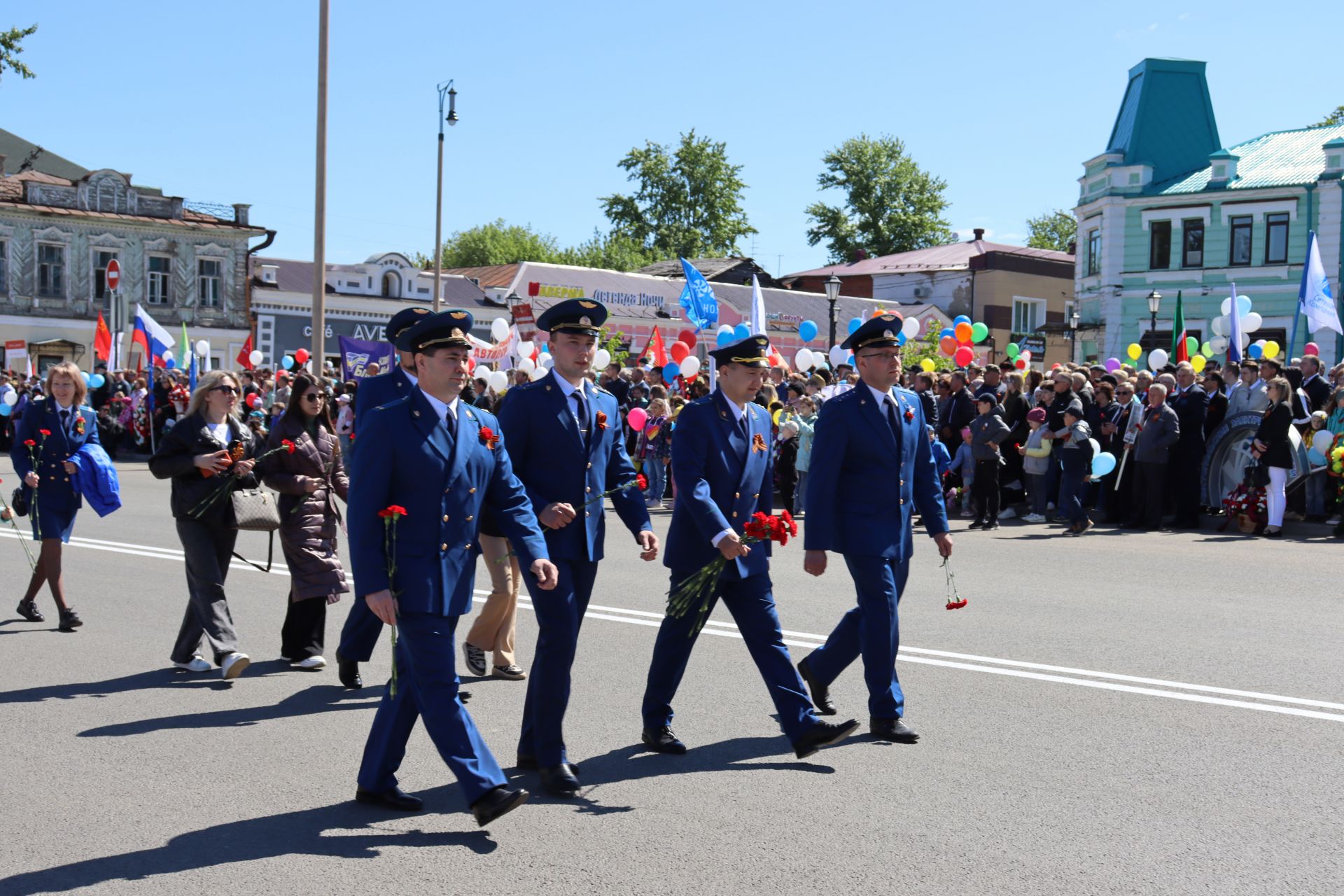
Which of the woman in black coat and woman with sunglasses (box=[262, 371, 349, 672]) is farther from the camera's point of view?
the woman in black coat

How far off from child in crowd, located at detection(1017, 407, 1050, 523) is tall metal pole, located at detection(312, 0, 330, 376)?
11.7 m

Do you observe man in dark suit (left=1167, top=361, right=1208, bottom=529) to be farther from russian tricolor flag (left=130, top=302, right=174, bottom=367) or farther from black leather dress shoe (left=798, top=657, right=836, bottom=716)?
russian tricolor flag (left=130, top=302, right=174, bottom=367)

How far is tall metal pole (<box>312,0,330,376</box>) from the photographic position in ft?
74.0

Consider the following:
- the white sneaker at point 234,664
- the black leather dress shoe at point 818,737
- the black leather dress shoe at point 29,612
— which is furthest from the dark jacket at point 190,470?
the black leather dress shoe at point 818,737

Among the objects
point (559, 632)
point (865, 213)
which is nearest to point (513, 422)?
point (559, 632)

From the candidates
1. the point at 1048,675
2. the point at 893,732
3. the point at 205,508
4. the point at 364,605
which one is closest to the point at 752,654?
the point at 893,732

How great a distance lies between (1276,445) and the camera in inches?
561

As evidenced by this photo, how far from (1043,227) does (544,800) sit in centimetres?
9198

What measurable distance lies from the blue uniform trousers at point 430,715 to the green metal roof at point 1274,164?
139ft

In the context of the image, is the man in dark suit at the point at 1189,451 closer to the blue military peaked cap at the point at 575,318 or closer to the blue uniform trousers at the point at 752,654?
the blue uniform trousers at the point at 752,654

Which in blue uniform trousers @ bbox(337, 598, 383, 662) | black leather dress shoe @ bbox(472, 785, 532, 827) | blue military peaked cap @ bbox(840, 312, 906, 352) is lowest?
black leather dress shoe @ bbox(472, 785, 532, 827)

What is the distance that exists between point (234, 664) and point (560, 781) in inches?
105

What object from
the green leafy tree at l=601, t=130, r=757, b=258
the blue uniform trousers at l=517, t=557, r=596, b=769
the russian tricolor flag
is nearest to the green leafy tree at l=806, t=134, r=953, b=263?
the green leafy tree at l=601, t=130, r=757, b=258

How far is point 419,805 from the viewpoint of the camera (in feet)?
16.7
